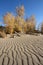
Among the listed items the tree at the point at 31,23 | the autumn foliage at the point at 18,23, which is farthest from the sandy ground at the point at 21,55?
the tree at the point at 31,23

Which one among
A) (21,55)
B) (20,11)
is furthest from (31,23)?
(21,55)

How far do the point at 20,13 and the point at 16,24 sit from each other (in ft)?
16.0

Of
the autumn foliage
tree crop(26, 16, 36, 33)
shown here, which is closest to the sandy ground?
the autumn foliage

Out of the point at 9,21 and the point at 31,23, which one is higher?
the point at 9,21

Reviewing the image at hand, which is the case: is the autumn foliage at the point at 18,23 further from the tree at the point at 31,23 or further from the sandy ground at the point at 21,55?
the sandy ground at the point at 21,55

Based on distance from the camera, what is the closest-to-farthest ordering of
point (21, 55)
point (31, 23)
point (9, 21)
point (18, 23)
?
point (21, 55), point (9, 21), point (18, 23), point (31, 23)

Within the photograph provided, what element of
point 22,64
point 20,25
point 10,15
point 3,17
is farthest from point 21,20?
point 22,64

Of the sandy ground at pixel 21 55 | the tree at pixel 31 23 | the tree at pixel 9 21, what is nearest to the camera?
the sandy ground at pixel 21 55

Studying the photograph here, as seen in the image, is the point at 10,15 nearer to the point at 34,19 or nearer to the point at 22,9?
the point at 22,9

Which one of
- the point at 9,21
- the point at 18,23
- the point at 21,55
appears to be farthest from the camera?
the point at 18,23

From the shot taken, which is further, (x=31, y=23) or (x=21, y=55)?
(x=31, y=23)

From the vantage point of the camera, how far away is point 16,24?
116ft

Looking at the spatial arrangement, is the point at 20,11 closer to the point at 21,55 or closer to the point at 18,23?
the point at 18,23

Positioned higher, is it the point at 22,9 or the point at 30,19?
the point at 22,9
